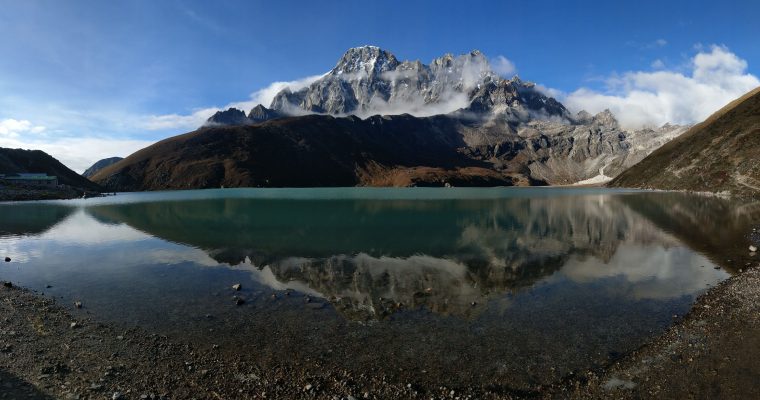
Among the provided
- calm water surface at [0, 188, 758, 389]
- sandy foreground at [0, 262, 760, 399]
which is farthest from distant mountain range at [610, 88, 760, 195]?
sandy foreground at [0, 262, 760, 399]

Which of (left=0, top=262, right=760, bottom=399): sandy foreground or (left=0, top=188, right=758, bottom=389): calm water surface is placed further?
(left=0, top=188, right=758, bottom=389): calm water surface

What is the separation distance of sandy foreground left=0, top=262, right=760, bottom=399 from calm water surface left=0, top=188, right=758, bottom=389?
992 millimetres

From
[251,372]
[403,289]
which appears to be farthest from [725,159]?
[251,372]

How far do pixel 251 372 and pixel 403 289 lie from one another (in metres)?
13.9

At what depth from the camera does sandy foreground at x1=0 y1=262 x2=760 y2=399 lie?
1364 cm

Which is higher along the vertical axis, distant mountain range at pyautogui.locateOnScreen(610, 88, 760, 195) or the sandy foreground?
distant mountain range at pyautogui.locateOnScreen(610, 88, 760, 195)

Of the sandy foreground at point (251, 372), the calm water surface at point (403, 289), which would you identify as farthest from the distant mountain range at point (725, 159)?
the sandy foreground at point (251, 372)

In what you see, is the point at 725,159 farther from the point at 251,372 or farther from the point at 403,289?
the point at 251,372

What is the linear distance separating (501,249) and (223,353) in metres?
33.3

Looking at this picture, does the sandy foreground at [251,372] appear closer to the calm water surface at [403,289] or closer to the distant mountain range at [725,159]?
the calm water surface at [403,289]

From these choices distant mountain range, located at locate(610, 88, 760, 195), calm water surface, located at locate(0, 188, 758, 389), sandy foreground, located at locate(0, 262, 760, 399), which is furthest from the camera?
distant mountain range, located at locate(610, 88, 760, 195)

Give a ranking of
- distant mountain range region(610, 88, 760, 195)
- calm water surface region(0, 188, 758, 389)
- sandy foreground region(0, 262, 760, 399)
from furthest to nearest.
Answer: distant mountain range region(610, 88, 760, 195) → calm water surface region(0, 188, 758, 389) → sandy foreground region(0, 262, 760, 399)

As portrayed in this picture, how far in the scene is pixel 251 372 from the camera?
50.1 ft

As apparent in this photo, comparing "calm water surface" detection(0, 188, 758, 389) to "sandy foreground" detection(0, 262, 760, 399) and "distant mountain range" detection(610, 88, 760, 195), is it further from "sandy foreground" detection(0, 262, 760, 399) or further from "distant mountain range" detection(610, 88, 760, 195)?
"distant mountain range" detection(610, 88, 760, 195)
